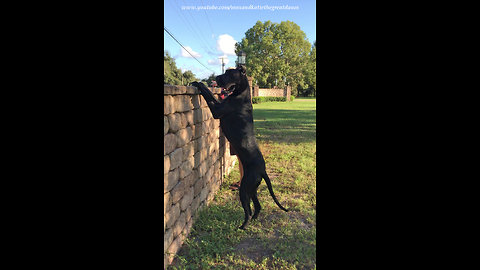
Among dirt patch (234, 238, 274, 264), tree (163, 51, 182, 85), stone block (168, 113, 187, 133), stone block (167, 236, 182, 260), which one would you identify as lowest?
dirt patch (234, 238, 274, 264)

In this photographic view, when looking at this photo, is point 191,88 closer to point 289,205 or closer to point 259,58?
point 289,205

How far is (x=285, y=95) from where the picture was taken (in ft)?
123

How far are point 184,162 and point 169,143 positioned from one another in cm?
56

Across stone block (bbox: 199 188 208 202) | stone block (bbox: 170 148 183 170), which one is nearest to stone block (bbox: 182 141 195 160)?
stone block (bbox: 170 148 183 170)

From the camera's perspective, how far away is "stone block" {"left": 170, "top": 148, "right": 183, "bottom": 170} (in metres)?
2.69

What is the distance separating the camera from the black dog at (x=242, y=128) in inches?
127

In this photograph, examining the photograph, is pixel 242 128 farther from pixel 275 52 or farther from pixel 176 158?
pixel 275 52

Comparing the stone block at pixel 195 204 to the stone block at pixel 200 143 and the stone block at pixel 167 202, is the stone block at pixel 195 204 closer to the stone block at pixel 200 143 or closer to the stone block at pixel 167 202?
the stone block at pixel 200 143

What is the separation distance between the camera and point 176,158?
281 centimetres

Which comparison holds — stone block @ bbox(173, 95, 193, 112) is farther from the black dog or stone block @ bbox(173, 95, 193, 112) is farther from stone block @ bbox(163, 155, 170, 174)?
stone block @ bbox(163, 155, 170, 174)

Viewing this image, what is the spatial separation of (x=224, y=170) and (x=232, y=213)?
1.84 meters

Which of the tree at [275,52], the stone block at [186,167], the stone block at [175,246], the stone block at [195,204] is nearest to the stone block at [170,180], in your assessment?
the stone block at [186,167]

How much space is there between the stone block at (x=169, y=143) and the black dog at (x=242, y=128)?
0.72 m
